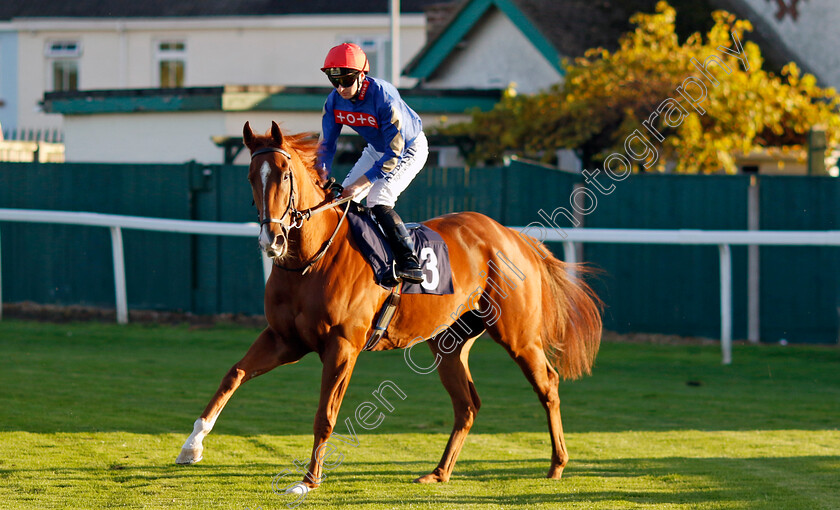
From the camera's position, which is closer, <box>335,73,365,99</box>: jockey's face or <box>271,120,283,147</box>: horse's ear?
<box>271,120,283,147</box>: horse's ear

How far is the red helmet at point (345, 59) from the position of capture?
525 centimetres

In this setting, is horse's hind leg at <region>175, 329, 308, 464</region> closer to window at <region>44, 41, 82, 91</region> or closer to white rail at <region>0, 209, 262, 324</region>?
white rail at <region>0, 209, 262, 324</region>

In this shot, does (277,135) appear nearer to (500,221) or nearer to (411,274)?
(411,274)

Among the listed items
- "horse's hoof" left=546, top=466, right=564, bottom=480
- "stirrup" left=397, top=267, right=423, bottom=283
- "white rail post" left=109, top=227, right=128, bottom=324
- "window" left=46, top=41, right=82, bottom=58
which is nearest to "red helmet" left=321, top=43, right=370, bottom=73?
"stirrup" left=397, top=267, right=423, bottom=283

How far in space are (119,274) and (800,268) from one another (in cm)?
688

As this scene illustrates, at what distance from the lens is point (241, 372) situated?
16.9 ft

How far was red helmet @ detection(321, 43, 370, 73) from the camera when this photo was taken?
17.2 ft

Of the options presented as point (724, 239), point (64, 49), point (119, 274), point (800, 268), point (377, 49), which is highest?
point (64, 49)

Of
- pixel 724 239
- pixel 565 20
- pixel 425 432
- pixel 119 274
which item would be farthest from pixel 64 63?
pixel 425 432

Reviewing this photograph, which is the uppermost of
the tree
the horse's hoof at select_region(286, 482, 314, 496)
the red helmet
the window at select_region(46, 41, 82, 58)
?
the window at select_region(46, 41, 82, 58)

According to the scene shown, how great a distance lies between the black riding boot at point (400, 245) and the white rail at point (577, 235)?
179 inches

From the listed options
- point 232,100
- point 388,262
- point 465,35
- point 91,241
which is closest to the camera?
point 388,262

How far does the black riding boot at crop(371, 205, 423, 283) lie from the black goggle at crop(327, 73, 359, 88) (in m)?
0.66

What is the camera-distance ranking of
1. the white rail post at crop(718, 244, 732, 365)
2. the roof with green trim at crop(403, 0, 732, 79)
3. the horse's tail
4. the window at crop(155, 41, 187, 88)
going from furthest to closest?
the window at crop(155, 41, 187, 88)
the roof with green trim at crop(403, 0, 732, 79)
the white rail post at crop(718, 244, 732, 365)
the horse's tail
